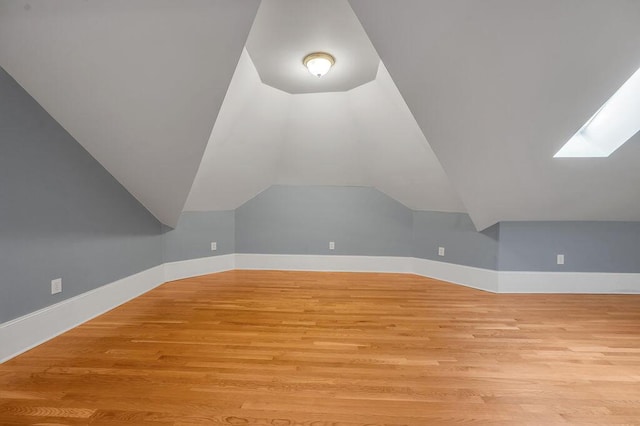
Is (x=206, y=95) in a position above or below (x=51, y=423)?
above

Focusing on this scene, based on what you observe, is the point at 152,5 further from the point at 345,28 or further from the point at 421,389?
the point at 421,389

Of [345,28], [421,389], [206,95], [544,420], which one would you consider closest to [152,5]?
[206,95]

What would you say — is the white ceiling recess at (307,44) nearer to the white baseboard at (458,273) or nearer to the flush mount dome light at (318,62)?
the flush mount dome light at (318,62)

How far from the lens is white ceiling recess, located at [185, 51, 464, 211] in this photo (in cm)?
271

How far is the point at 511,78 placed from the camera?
6.03ft

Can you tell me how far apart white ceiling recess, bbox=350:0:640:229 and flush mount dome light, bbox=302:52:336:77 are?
24.0 inches

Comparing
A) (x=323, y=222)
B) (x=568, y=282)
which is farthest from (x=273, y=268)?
(x=568, y=282)

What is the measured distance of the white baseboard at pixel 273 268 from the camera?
76.6 inches

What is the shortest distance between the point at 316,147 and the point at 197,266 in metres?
2.32

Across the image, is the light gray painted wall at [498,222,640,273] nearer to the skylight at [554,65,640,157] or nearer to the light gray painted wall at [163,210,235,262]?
the skylight at [554,65,640,157]

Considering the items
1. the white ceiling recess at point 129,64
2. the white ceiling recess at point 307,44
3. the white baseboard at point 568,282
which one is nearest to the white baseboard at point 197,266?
the white ceiling recess at point 129,64

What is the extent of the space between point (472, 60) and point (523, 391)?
6.55 ft

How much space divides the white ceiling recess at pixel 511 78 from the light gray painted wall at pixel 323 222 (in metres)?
1.52

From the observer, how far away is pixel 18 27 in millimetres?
1561
